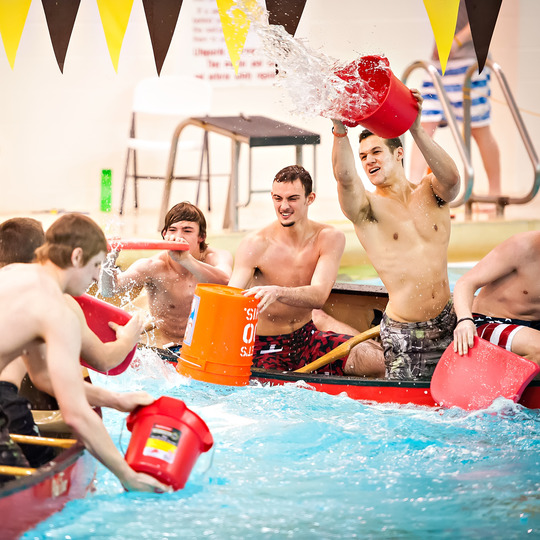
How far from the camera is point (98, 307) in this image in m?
3.27

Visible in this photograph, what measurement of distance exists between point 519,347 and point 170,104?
20.2ft

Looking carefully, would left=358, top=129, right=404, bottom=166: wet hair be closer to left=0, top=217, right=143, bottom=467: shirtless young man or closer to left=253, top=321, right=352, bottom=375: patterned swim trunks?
left=253, top=321, right=352, bottom=375: patterned swim trunks

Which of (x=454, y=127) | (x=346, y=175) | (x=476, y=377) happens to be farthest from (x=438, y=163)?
(x=454, y=127)

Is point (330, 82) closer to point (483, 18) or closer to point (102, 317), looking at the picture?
point (102, 317)

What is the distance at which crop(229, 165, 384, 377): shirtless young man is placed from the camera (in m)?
4.54

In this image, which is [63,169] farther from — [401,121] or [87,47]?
[401,121]

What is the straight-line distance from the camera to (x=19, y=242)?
10.1 ft

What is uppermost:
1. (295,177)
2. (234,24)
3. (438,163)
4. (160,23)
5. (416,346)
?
(234,24)

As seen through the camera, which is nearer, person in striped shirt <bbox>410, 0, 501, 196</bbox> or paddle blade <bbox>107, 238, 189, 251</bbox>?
paddle blade <bbox>107, 238, 189, 251</bbox>

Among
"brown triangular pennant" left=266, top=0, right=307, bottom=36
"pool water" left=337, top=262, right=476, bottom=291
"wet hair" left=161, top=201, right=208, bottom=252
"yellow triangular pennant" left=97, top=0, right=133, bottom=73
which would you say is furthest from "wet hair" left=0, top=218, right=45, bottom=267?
"pool water" left=337, top=262, right=476, bottom=291

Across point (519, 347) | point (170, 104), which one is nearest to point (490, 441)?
point (519, 347)

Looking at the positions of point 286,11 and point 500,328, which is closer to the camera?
point 500,328

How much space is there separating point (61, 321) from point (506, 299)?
101 inches

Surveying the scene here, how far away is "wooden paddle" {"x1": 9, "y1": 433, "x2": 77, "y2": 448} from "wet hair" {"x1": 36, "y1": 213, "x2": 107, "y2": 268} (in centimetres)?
56
